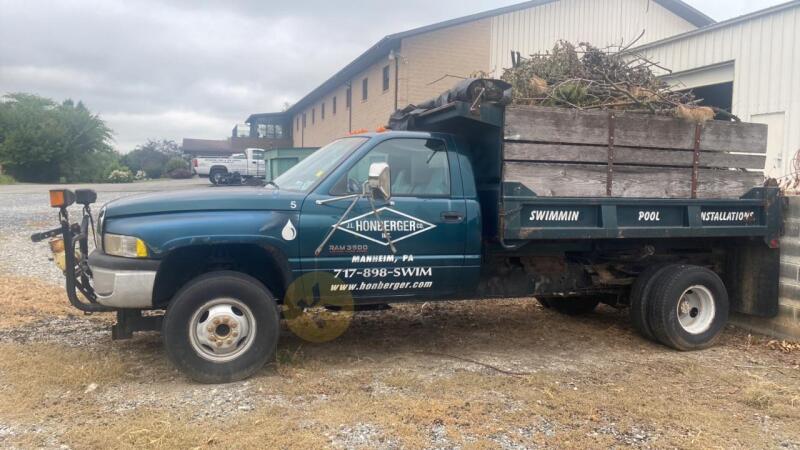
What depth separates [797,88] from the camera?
10.6m

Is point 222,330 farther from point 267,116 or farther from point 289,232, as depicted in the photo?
point 267,116

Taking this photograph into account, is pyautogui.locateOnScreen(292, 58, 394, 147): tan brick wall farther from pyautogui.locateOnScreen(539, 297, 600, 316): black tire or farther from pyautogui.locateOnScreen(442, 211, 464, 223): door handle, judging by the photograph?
pyautogui.locateOnScreen(442, 211, 464, 223): door handle

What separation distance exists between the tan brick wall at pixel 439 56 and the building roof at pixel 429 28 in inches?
11.6

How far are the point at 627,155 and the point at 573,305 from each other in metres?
2.28

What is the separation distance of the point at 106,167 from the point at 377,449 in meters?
44.5

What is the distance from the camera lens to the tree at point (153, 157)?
52.6 meters

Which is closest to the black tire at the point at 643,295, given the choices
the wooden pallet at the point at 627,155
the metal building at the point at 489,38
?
the wooden pallet at the point at 627,155

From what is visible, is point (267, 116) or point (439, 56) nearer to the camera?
point (439, 56)

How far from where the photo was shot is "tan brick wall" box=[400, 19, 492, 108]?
1984 cm

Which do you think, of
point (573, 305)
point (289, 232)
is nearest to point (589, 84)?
point (573, 305)

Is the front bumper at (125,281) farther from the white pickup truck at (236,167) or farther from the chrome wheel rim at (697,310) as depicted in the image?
the white pickup truck at (236,167)

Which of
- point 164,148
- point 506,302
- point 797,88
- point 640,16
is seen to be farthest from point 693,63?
point 164,148

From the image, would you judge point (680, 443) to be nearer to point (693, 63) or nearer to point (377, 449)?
point (377, 449)

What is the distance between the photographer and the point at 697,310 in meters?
5.81
